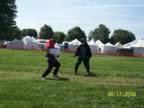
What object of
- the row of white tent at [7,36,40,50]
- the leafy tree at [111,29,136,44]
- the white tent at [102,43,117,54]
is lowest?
the white tent at [102,43,117,54]

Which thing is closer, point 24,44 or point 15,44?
point 24,44

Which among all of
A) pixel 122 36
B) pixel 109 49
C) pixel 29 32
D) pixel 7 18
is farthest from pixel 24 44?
pixel 122 36

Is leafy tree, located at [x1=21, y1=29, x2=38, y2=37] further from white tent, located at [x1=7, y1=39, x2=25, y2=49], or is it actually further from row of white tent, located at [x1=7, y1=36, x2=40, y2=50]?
row of white tent, located at [x1=7, y1=36, x2=40, y2=50]

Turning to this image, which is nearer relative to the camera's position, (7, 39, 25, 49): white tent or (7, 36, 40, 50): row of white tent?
(7, 36, 40, 50): row of white tent

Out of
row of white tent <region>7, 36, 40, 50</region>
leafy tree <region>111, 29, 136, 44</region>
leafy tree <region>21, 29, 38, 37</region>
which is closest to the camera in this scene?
row of white tent <region>7, 36, 40, 50</region>

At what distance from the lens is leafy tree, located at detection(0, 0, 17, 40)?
83.3m

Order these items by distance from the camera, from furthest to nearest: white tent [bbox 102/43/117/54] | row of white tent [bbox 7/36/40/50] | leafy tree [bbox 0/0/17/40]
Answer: white tent [bbox 102/43/117/54] → row of white tent [bbox 7/36/40/50] → leafy tree [bbox 0/0/17/40]

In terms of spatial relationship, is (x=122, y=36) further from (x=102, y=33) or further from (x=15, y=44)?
(x=15, y=44)

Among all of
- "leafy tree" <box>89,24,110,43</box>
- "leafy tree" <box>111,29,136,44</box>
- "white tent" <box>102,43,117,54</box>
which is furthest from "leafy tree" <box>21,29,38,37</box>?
"white tent" <box>102,43,117,54</box>

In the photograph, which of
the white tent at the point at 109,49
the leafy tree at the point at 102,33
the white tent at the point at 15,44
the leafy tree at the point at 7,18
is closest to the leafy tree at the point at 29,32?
the leafy tree at the point at 102,33

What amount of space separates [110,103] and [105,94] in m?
1.36

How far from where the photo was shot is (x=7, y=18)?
8594 centimetres

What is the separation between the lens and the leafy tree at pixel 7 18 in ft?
273

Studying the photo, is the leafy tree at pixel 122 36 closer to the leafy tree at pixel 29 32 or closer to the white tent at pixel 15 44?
the leafy tree at pixel 29 32
